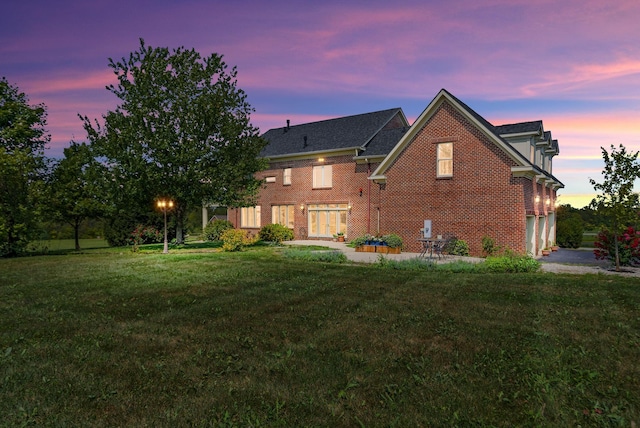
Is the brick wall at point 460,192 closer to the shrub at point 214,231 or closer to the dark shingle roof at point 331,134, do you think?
the dark shingle roof at point 331,134

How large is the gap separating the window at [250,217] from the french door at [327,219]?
18.9 feet

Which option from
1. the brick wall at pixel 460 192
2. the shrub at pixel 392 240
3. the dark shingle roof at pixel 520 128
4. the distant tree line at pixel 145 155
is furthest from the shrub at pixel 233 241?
the dark shingle roof at pixel 520 128

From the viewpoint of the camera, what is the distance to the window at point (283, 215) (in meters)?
31.1

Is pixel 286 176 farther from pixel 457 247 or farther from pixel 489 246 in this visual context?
pixel 489 246

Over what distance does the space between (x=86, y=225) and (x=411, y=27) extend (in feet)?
142

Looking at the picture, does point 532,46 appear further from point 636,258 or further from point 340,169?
point 340,169

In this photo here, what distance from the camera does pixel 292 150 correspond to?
31.3 meters

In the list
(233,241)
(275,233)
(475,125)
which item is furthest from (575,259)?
(275,233)

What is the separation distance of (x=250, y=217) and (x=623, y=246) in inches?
1045

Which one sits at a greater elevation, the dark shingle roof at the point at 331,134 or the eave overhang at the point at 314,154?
the dark shingle roof at the point at 331,134

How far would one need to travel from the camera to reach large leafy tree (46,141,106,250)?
22.8 meters

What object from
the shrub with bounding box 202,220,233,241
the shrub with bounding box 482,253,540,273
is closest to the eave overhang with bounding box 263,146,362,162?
the shrub with bounding box 202,220,233,241

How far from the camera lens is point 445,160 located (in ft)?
66.6

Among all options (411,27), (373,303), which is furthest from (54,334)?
(411,27)
